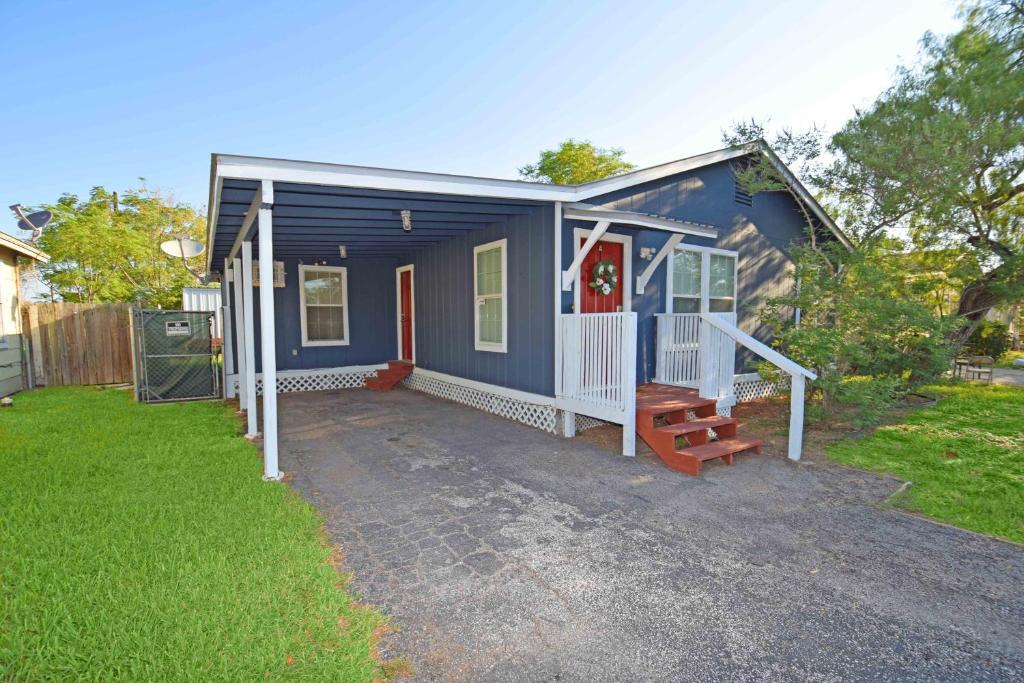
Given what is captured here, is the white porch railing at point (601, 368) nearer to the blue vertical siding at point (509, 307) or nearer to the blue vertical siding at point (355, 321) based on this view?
the blue vertical siding at point (509, 307)

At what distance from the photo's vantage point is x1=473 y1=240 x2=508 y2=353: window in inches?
257

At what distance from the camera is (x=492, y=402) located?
6.90 metres

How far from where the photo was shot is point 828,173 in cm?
730

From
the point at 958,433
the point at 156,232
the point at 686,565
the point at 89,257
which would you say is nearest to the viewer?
the point at 686,565

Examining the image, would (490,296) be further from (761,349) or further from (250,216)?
(761,349)

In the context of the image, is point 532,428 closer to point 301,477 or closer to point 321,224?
point 301,477

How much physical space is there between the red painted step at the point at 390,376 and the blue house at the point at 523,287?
0.04m

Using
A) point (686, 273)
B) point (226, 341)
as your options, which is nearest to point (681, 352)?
point (686, 273)

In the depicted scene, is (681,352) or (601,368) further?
(681,352)

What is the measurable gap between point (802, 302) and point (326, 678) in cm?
654

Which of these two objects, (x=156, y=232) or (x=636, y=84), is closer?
(x=636, y=84)

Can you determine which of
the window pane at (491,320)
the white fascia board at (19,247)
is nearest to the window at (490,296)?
the window pane at (491,320)

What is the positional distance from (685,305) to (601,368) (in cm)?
268

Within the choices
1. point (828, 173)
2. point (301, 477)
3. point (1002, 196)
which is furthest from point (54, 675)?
point (1002, 196)
